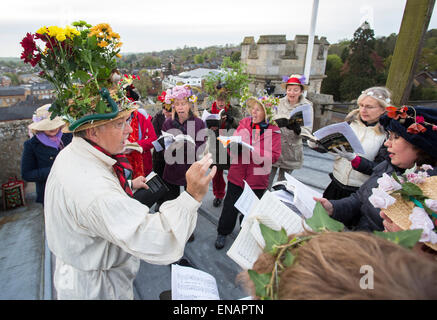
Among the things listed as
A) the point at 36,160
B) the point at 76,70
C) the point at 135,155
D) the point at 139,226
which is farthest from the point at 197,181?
the point at 36,160

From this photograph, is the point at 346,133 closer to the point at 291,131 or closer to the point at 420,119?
the point at 420,119

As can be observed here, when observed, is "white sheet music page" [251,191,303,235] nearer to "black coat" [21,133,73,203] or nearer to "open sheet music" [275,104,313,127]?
"open sheet music" [275,104,313,127]

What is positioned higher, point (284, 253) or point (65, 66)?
point (65, 66)

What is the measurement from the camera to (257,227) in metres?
1.13

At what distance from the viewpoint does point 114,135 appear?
59.5 inches

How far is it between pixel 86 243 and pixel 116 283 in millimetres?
376

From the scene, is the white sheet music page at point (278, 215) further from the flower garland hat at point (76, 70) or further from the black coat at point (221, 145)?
the black coat at point (221, 145)

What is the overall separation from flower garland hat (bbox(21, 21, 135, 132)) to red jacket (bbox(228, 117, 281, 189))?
1764mm

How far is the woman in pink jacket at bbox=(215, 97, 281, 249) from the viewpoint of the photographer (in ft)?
9.70

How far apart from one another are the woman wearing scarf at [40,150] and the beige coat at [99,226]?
1.95 metres

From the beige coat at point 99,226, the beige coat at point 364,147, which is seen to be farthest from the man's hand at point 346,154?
the beige coat at point 99,226

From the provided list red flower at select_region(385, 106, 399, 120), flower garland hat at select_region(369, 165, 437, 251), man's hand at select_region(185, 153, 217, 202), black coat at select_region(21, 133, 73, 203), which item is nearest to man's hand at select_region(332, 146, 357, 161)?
red flower at select_region(385, 106, 399, 120)
